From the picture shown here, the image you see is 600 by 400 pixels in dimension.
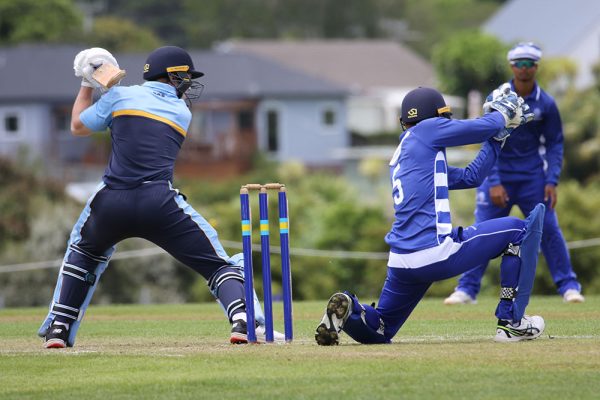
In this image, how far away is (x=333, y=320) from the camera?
9836 mm

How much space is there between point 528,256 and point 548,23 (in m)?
61.6

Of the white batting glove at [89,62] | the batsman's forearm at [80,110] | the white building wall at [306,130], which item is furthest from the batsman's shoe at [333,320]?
the white building wall at [306,130]

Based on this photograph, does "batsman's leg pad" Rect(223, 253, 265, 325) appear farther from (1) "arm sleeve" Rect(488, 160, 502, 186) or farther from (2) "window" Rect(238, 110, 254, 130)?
(2) "window" Rect(238, 110, 254, 130)

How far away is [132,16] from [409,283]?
99404 mm

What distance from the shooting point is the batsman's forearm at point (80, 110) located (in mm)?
10023

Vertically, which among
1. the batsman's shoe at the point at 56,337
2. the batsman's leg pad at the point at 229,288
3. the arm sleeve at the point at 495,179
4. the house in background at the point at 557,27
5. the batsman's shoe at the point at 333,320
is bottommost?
the batsman's shoe at the point at 56,337

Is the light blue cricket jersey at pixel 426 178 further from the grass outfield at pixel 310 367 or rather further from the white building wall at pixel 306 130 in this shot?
the white building wall at pixel 306 130

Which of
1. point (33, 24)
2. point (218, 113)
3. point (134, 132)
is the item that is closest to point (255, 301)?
point (134, 132)

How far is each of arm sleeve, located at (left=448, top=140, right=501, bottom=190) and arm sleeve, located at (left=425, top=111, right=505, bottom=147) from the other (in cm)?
24

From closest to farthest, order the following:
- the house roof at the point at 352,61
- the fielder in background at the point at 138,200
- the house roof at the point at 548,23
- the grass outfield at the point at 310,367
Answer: the grass outfield at the point at 310,367, the fielder in background at the point at 138,200, the house roof at the point at 548,23, the house roof at the point at 352,61

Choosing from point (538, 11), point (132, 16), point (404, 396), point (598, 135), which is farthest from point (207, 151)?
point (404, 396)

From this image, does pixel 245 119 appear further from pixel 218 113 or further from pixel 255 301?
pixel 255 301

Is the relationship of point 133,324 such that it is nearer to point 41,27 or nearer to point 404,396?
point 404,396

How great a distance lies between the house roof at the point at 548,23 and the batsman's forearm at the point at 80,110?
55.9 m
